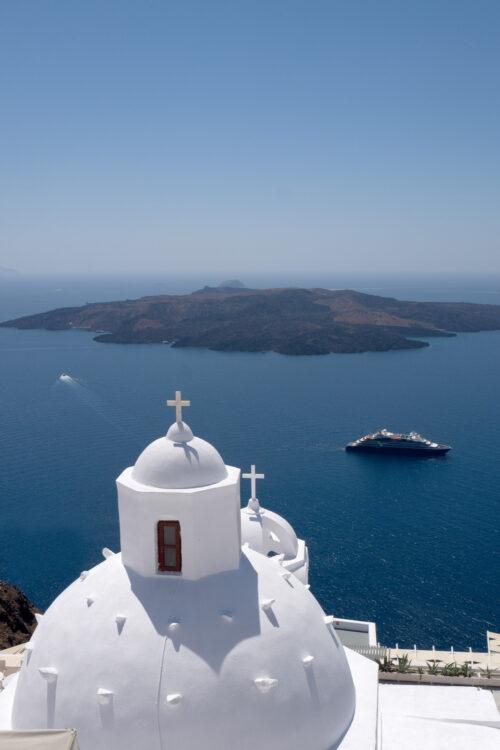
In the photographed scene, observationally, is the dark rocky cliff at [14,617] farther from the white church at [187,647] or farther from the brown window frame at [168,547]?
the brown window frame at [168,547]

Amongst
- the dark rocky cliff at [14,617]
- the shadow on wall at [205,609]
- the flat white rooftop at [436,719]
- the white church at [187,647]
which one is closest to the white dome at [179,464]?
the white church at [187,647]

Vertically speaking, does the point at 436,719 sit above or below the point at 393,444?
above

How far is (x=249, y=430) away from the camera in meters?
64.1

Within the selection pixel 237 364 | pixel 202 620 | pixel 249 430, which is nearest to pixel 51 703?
pixel 202 620

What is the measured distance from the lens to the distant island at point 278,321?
120 meters

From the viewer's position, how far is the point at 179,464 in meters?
11.0

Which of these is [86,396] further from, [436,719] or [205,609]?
[205,609]

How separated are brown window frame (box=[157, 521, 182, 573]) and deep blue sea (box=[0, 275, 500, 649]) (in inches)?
920

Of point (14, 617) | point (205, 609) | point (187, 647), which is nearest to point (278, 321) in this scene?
point (14, 617)

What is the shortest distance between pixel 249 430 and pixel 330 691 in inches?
2101

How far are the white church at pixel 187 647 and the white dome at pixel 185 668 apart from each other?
0.02 metres

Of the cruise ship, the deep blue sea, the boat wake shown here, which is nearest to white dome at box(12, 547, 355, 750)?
the deep blue sea

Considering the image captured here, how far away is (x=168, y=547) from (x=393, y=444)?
170 ft

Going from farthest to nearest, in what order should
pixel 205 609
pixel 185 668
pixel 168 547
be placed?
pixel 168 547 < pixel 205 609 < pixel 185 668
